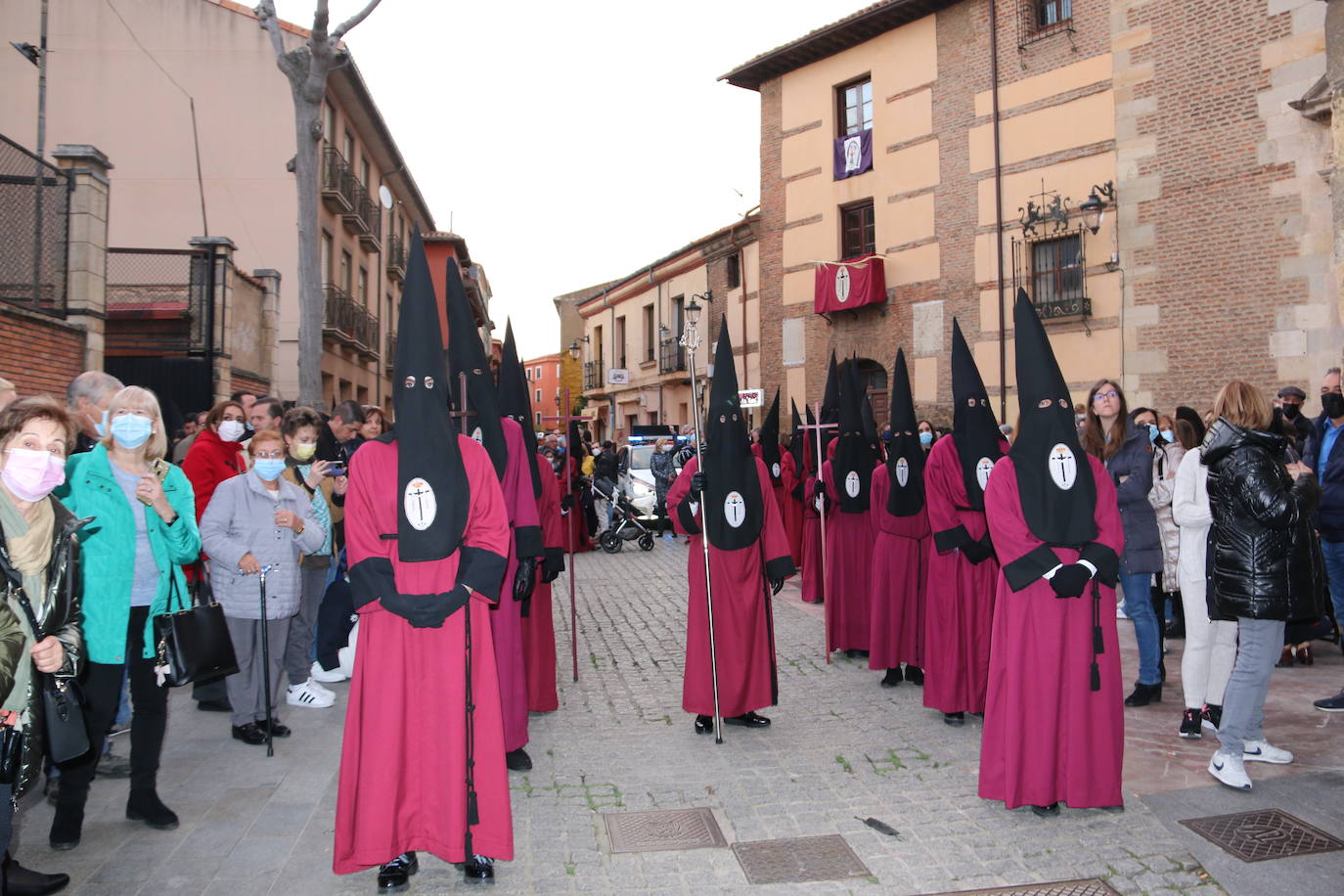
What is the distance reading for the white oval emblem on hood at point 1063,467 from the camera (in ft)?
15.2

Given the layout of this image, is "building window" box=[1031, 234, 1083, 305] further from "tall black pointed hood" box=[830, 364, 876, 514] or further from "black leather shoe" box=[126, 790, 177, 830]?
"black leather shoe" box=[126, 790, 177, 830]

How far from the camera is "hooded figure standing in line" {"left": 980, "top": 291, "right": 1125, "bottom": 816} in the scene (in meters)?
4.48

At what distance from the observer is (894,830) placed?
4.36m

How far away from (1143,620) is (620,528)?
11769mm

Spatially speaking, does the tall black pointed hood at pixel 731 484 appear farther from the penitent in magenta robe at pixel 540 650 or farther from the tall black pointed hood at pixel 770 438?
the tall black pointed hood at pixel 770 438

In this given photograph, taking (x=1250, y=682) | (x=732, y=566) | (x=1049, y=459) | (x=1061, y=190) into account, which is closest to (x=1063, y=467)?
(x=1049, y=459)

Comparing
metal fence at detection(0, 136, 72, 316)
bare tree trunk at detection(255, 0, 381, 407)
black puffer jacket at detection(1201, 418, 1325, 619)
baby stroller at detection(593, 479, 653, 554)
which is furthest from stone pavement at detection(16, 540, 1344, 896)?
baby stroller at detection(593, 479, 653, 554)

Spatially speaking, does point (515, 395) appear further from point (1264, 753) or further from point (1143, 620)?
point (1264, 753)

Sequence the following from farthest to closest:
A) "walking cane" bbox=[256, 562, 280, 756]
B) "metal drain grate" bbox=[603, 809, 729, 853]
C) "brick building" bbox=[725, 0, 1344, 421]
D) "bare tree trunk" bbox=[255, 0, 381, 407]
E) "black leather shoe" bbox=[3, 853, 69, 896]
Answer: "brick building" bbox=[725, 0, 1344, 421]
"bare tree trunk" bbox=[255, 0, 381, 407]
"walking cane" bbox=[256, 562, 280, 756]
"metal drain grate" bbox=[603, 809, 729, 853]
"black leather shoe" bbox=[3, 853, 69, 896]

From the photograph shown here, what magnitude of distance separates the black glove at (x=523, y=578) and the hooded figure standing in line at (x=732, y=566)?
3.75 feet

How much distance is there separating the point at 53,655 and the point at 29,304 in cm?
876

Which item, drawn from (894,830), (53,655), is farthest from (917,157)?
(53,655)

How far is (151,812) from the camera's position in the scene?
4383 mm

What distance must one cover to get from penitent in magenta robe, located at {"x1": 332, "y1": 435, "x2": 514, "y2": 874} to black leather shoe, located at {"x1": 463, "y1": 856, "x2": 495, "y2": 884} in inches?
4.8
